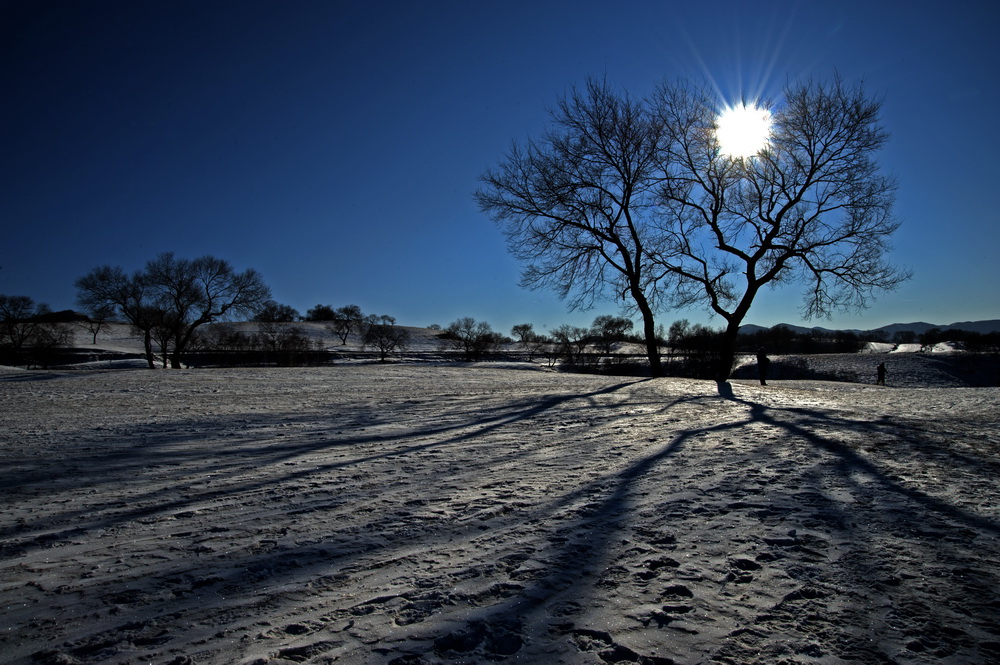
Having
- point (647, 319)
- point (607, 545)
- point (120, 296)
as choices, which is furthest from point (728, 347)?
point (120, 296)

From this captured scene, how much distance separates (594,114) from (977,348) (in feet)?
186

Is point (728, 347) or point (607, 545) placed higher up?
point (728, 347)

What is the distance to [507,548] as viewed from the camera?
251 centimetres

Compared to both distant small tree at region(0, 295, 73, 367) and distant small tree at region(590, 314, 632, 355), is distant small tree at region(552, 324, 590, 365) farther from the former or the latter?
distant small tree at region(0, 295, 73, 367)

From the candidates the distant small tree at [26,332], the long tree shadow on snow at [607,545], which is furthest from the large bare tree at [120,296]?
the long tree shadow on snow at [607,545]

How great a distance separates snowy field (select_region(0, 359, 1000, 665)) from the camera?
5.66 ft

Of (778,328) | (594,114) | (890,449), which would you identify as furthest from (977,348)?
(890,449)

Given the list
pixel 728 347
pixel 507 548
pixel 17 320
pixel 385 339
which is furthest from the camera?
pixel 385 339

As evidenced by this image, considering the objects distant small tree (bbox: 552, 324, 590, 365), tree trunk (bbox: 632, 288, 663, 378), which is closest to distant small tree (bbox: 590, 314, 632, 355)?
distant small tree (bbox: 552, 324, 590, 365)

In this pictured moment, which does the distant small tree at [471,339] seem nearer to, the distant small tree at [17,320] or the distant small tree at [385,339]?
the distant small tree at [385,339]

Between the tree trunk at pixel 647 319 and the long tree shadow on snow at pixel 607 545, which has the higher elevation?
the tree trunk at pixel 647 319

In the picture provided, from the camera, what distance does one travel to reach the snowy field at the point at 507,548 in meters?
1.72

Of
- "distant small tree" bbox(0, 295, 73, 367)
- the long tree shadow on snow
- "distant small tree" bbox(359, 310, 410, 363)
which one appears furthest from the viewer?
"distant small tree" bbox(359, 310, 410, 363)

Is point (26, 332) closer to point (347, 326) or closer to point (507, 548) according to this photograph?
point (347, 326)
